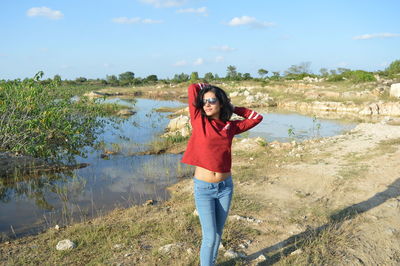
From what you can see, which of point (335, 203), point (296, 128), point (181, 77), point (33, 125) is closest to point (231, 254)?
point (335, 203)

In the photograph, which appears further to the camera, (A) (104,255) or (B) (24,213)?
(B) (24,213)

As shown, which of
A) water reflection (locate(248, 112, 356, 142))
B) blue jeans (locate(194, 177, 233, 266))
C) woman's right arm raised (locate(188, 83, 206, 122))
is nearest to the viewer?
blue jeans (locate(194, 177, 233, 266))

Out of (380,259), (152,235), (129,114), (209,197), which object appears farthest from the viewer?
(129,114)

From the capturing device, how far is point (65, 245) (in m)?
4.16

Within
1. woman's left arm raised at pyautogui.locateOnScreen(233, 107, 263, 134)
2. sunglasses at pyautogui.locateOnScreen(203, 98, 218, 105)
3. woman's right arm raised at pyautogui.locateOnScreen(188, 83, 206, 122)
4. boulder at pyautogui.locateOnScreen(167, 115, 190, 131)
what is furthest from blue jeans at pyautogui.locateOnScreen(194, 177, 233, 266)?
boulder at pyautogui.locateOnScreen(167, 115, 190, 131)

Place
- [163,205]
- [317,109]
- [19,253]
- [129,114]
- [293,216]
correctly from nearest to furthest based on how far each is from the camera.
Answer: [19,253] → [293,216] → [163,205] → [129,114] → [317,109]

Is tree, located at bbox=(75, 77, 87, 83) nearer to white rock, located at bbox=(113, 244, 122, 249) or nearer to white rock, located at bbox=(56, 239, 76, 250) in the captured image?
white rock, located at bbox=(56, 239, 76, 250)

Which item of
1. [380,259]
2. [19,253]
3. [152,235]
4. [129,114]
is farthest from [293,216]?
[129,114]

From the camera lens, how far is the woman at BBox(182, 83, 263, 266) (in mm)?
2965

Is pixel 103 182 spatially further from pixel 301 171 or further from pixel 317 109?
pixel 317 109

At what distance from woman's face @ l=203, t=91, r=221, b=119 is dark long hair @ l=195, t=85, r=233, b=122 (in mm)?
35

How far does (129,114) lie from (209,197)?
19.0m

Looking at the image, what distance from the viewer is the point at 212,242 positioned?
118 inches

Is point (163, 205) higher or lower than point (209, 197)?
lower
